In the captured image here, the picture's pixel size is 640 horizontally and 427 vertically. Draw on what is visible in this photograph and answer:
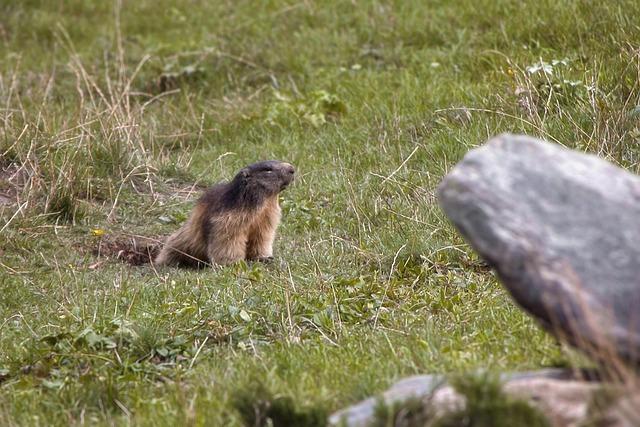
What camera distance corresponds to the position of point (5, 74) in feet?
44.4

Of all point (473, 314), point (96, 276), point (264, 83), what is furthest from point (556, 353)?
point (264, 83)

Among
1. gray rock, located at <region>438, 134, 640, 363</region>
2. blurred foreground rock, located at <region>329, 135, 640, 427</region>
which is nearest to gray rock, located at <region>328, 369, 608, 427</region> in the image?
blurred foreground rock, located at <region>329, 135, 640, 427</region>

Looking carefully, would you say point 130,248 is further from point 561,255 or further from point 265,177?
point 561,255

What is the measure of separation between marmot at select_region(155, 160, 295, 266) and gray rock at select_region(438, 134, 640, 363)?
192 inches

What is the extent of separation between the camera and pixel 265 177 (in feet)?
28.7

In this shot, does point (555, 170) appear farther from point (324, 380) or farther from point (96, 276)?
point (96, 276)

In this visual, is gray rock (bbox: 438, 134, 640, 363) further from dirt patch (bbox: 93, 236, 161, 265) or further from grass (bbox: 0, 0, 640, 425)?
dirt patch (bbox: 93, 236, 161, 265)

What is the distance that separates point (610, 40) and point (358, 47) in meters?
3.46

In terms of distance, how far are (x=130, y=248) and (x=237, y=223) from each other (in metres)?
0.99

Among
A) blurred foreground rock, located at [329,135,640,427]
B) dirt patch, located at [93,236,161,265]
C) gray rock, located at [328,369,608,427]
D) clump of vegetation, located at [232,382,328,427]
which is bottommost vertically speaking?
dirt patch, located at [93,236,161,265]

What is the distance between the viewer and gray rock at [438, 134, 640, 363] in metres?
3.63

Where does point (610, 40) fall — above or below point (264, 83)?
above

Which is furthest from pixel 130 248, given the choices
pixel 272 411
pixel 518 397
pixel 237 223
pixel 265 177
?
pixel 518 397

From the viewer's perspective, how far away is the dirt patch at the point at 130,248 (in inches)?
343
